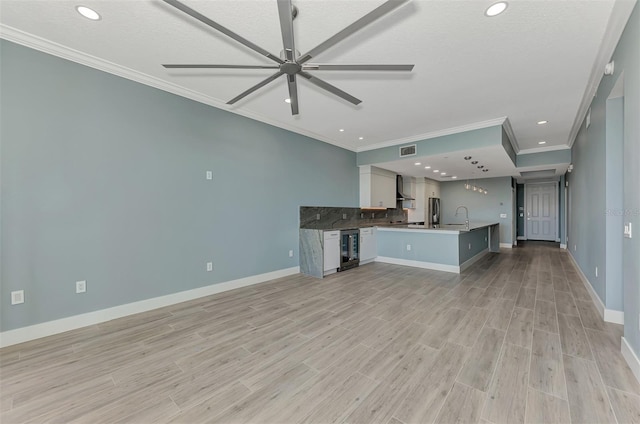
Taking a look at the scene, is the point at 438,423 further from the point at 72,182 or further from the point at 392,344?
the point at 72,182

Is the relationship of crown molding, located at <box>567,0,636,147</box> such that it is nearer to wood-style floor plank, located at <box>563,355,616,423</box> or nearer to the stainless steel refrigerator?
wood-style floor plank, located at <box>563,355,616,423</box>

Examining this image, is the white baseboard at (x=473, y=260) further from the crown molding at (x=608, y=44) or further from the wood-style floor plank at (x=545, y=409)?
the wood-style floor plank at (x=545, y=409)

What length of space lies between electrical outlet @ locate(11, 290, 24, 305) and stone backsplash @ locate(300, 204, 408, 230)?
372 cm

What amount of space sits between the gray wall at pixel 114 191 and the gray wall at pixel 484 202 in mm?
7957

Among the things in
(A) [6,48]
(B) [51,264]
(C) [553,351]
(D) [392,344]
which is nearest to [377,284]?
(D) [392,344]

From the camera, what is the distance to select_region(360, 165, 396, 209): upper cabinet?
659cm

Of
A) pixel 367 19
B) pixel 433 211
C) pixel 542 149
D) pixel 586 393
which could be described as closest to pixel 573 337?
pixel 586 393

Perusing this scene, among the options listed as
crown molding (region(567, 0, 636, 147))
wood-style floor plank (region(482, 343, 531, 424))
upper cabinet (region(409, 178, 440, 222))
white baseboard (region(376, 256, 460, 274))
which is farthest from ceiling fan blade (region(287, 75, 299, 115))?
upper cabinet (region(409, 178, 440, 222))

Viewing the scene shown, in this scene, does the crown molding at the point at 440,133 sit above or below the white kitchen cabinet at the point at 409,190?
above

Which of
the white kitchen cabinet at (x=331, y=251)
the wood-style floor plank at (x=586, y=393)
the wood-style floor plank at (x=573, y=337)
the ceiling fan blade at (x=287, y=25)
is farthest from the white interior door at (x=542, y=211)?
the ceiling fan blade at (x=287, y=25)

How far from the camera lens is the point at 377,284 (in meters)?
4.28

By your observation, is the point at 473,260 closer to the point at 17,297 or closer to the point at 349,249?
the point at 349,249

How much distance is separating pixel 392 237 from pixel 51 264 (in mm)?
5634

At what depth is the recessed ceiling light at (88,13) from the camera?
2070mm
